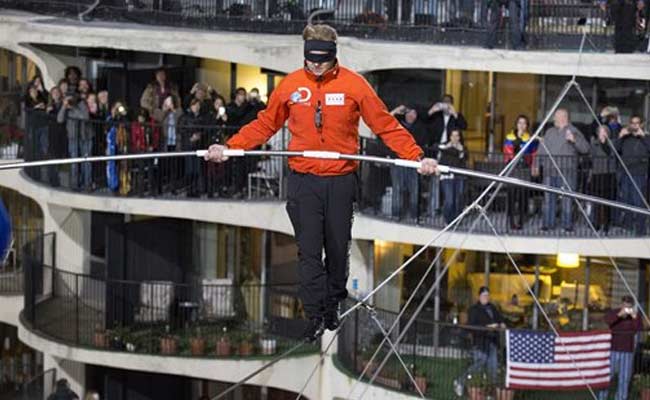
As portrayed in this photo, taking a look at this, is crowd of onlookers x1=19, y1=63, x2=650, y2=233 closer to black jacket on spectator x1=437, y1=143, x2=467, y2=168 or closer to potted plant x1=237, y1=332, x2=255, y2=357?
black jacket on spectator x1=437, y1=143, x2=467, y2=168

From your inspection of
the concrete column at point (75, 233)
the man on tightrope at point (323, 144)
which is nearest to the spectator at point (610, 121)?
the concrete column at point (75, 233)

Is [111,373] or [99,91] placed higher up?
[99,91]

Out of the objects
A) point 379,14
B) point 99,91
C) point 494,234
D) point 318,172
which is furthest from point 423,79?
point 318,172

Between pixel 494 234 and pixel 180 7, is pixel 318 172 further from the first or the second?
pixel 180 7

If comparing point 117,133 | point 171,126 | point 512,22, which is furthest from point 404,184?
point 117,133

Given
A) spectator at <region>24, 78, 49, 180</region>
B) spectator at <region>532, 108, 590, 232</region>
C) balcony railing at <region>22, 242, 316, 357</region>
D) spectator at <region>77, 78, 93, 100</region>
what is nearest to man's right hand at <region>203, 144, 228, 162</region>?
spectator at <region>532, 108, 590, 232</region>

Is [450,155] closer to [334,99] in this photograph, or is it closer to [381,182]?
[381,182]

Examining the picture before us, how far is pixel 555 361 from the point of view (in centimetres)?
4491

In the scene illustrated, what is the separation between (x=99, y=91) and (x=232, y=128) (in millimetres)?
7297

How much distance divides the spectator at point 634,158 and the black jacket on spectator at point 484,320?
2902 millimetres

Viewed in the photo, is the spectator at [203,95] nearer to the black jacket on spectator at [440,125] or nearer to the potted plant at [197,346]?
the potted plant at [197,346]

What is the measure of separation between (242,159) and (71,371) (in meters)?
6.73

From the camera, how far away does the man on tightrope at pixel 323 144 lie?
26844 millimetres

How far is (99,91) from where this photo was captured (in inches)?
2170
